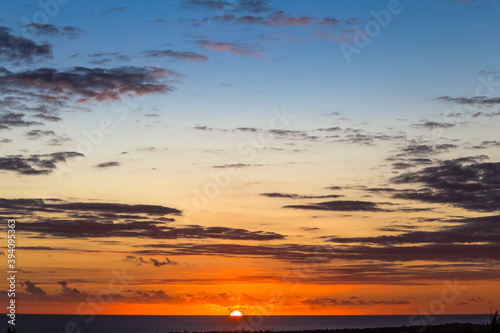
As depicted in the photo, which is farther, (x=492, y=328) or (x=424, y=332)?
(x=424, y=332)

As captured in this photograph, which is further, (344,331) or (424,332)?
(344,331)

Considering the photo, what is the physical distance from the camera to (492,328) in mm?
33812

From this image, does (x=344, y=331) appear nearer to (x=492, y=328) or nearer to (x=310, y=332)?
(x=310, y=332)

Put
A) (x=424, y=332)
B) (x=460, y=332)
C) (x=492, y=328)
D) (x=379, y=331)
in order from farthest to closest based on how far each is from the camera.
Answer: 1. (x=379, y=331)
2. (x=424, y=332)
3. (x=460, y=332)
4. (x=492, y=328)

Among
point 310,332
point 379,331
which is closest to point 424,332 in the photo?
point 379,331

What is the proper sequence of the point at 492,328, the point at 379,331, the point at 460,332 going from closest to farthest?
1. the point at 492,328
2. the point at 460,332
3. the point at 379,331

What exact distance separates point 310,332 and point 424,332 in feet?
36.6

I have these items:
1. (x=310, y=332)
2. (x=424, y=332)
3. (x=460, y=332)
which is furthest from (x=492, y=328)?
(x=310, y=332)

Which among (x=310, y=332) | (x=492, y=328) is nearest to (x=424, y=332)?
(x=310, y=332)

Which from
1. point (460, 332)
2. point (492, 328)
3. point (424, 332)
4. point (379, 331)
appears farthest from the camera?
point (379, 331)

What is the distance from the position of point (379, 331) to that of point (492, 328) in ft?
100

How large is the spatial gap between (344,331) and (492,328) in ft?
103

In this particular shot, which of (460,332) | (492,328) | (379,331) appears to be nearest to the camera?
(492,328)

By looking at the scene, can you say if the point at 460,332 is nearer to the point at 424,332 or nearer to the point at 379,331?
the point at 424,332
